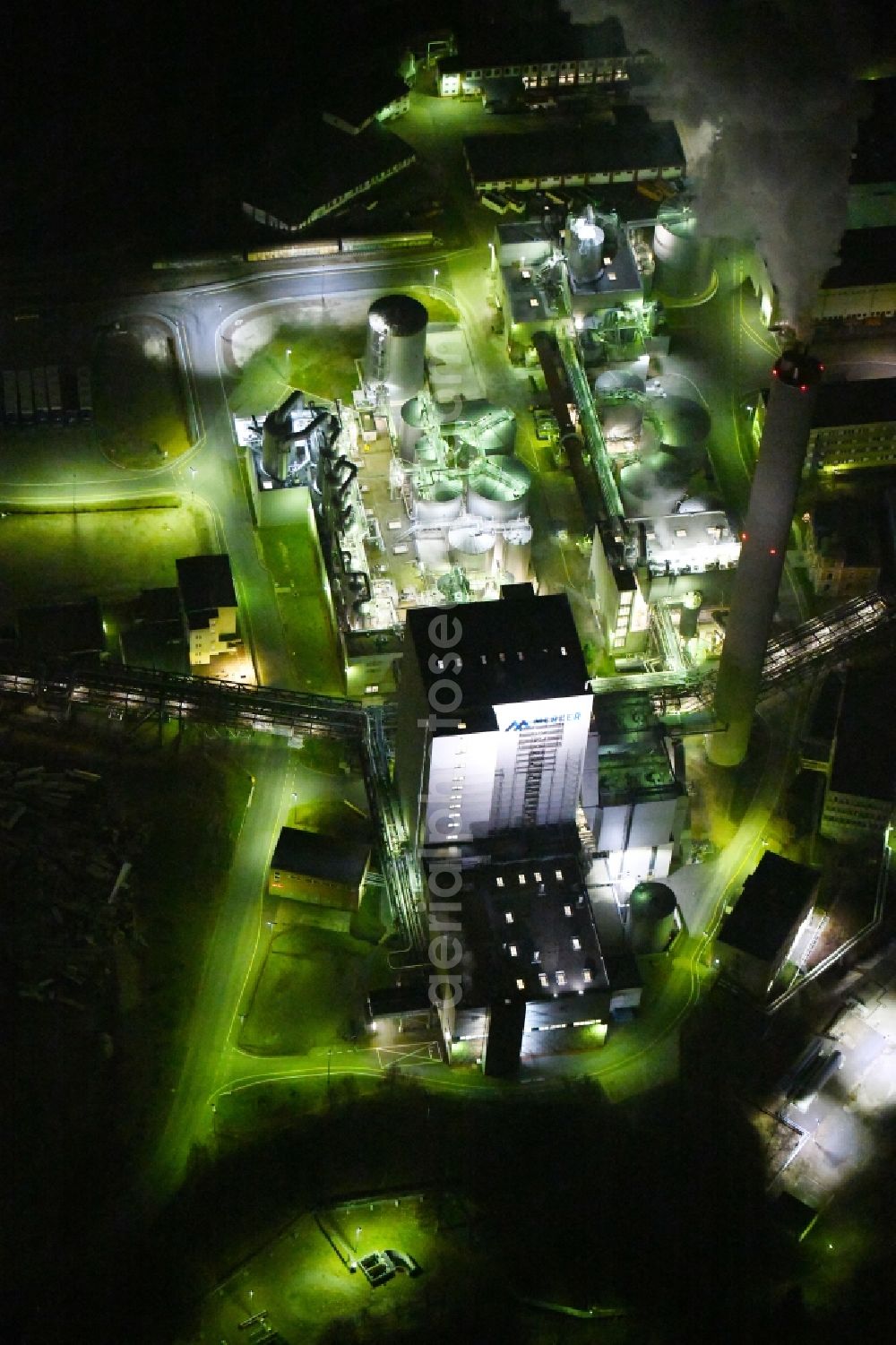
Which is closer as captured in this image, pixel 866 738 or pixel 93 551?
pixel 866 738

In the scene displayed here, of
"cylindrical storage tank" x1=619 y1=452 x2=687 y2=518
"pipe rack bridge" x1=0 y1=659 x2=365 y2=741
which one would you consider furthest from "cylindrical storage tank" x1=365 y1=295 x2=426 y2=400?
"pipe rack bridge" x1=0 y1=659 x2=365 y2=741

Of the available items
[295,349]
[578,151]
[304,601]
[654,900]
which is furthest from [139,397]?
[654,900]

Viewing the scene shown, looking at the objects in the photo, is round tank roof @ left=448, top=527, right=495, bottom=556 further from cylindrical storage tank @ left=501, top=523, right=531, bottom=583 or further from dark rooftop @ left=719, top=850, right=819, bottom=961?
dark rooftop @ left=719, top=850, right=819, bottom=961

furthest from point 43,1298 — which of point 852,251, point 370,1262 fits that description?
point 852,251

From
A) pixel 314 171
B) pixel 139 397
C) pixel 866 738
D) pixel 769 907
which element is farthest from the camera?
pixel 314 171

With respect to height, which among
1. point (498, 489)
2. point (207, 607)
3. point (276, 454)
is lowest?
point (207, 607)

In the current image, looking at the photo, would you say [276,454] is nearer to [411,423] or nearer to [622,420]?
[411,423]

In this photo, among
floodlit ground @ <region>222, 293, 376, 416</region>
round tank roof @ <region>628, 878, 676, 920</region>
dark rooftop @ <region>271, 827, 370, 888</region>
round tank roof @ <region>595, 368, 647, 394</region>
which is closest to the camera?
round tank roof @ <region>628, 878, 676, 920</region>

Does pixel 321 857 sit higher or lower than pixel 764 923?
higher
